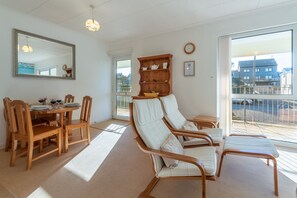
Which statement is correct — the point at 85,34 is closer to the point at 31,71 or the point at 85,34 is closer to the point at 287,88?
the point at 31,71

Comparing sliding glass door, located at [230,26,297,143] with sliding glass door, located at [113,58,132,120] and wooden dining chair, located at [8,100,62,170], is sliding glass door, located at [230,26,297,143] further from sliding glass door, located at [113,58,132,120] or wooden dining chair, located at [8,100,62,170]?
wooden dining chair, located at [8,100,62,170]

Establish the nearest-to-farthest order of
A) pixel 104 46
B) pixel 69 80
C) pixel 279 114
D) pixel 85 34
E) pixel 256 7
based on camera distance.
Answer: pixel 256 7 < pixel 279 114 < pixel 69 80 < pixel 85 34 < pixel 104 46

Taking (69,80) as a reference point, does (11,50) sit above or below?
above

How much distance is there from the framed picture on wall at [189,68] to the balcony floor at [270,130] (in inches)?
59.7

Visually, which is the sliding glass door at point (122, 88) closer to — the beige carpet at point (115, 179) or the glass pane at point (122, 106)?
the glass pane at point (122, 106)

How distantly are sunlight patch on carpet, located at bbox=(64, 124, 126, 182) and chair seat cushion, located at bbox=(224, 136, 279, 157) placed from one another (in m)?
1.77

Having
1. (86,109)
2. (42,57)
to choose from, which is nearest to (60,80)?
(42,57)

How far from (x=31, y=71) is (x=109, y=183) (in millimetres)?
2879

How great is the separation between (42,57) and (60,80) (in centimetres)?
62

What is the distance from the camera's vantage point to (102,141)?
3.04 metres

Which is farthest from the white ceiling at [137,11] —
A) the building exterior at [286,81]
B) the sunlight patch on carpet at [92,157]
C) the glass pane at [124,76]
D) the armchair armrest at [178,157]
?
the sunlight patch on carpet at [92,157]

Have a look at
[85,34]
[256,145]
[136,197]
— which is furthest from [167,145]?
[85,34]

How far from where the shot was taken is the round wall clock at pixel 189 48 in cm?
350

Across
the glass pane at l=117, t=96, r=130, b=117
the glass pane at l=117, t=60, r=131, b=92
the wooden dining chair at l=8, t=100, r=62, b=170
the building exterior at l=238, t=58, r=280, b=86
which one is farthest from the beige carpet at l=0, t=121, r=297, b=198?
the glass pane at l=117, t=60, r=131, b=92
